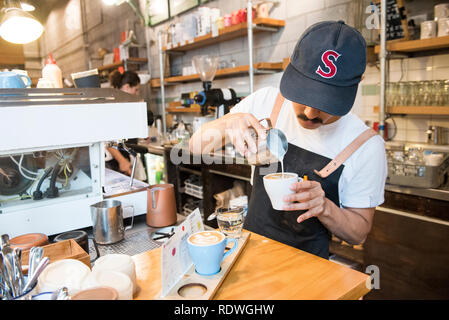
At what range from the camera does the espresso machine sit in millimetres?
1230

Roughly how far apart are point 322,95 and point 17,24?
6.46 feet

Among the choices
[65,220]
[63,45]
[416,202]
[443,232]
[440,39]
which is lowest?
[443,232]

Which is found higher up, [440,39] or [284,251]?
[440,39]

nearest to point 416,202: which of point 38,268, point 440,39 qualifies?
point 440,39

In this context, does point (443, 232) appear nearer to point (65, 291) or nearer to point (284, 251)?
point (284, 251)

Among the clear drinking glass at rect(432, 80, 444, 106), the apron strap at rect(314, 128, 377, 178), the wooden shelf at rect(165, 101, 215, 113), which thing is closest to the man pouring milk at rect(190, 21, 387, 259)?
the apron strap at rect(314, 128, 377, 178)

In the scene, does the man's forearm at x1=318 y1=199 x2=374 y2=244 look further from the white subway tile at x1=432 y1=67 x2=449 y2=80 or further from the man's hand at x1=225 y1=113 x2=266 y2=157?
the white subway tile at x1=432 y1=67 x2=449 y2=80

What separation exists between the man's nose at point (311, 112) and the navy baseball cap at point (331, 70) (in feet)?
0.41

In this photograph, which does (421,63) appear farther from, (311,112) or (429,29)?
(311,112)

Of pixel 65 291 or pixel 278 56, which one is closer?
pixel 65 291

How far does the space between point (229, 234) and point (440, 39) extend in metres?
1.94

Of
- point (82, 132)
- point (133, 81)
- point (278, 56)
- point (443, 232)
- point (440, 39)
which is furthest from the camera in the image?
point (133, 81)

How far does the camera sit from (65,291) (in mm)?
702

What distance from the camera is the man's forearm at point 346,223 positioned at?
1226 mm
